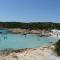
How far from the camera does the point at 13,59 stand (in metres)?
14.2

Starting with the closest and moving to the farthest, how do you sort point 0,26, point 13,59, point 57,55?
1. point 13,59
2. point 57,55
3. point 0,26

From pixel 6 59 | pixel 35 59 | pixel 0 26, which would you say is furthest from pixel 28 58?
pixel 0 26

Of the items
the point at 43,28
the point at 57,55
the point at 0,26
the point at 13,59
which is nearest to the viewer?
the point at 13,59

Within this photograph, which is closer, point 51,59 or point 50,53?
point 51,59

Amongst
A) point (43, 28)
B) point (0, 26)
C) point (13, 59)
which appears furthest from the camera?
point (0, 26)

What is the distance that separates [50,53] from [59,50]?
89cm

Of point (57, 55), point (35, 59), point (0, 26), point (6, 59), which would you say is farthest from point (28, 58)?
point (0, 26)

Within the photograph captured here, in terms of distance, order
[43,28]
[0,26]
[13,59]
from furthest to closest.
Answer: [0,26], [43,28], [13,59]

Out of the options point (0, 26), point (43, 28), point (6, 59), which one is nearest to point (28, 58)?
point (6, 59)

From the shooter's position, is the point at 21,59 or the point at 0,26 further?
the point at 0,26

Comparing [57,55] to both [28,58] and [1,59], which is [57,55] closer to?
[28,58]

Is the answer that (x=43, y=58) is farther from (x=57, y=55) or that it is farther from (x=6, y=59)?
(x=6, y=59)

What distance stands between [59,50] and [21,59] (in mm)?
3745

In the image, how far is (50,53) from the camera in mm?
16453
